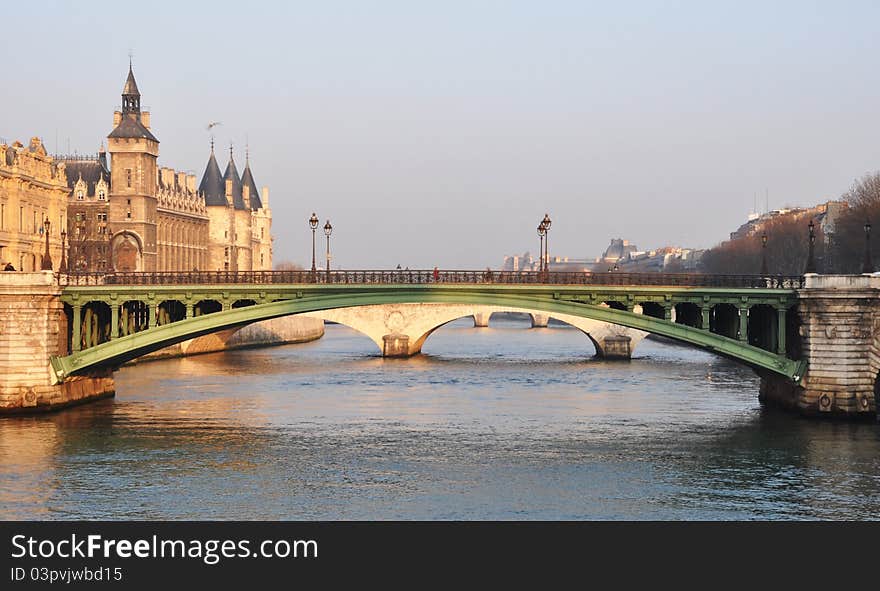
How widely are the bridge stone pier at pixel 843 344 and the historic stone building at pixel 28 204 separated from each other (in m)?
44.8

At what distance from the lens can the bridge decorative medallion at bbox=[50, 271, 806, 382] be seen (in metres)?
50.3

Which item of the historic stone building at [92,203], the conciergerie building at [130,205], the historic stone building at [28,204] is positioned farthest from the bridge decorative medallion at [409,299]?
the historic stone building at [92,203]

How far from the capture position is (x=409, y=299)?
53.3 m

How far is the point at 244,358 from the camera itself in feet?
286

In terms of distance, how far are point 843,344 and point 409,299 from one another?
57.5 ft

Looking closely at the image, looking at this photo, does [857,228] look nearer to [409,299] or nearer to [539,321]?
[409,299]

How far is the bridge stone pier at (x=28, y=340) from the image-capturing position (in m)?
50.3

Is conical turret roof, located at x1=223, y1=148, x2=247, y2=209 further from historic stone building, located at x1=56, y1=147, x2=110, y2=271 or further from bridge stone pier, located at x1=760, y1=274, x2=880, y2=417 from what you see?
bridge stone pier, located at x1=760, y1=274, x2=880, y2=417

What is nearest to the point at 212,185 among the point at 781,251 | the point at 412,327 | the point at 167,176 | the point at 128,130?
the point at 167,176

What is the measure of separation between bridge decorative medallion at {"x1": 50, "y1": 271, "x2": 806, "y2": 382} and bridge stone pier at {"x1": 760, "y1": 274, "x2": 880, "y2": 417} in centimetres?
168

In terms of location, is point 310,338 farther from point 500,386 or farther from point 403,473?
point 403,473

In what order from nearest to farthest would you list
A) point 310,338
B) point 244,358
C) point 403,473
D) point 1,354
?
point 403,473 → point 1,354 → point 244,358 → point 310,338
